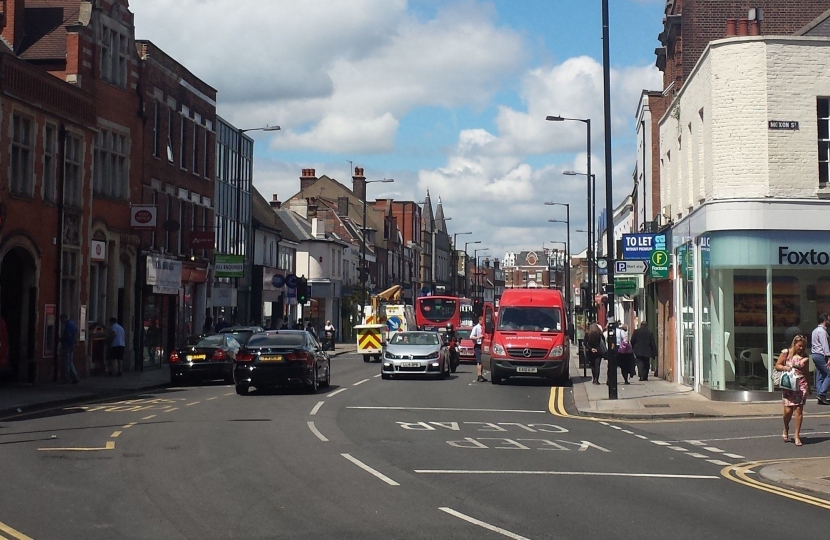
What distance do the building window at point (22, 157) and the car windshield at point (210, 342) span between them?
614 cm

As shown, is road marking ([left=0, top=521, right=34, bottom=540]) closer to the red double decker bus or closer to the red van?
the red van

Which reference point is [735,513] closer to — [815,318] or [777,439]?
[777,439]

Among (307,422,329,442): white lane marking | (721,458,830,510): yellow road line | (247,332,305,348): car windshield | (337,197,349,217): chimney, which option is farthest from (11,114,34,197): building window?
(337,197,349,217): chimney

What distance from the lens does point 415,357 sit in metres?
31.0

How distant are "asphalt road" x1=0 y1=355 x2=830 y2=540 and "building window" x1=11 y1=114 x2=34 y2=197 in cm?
876

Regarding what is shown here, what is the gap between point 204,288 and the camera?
44.2 meters

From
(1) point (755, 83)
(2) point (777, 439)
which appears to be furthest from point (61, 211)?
(2) point (777, 439)

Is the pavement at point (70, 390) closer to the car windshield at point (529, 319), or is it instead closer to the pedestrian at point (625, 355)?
the car windshield at point (529, 319)

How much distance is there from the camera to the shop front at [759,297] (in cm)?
2194

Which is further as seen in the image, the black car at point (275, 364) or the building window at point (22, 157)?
the building window at point (22, 157)

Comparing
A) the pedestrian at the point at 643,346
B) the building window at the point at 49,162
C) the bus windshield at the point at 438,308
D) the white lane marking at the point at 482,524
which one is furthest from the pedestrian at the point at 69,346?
the bus windshield at the point at 438,308

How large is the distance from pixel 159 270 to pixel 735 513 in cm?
2958

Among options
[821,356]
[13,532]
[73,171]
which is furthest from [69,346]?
[13,532]

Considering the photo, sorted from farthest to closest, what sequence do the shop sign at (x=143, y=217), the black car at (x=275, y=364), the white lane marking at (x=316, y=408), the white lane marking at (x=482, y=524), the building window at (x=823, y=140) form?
the shop sign at (x=143, y=217) < the black car at (x=275, y=364) < the building window at (x=823, y=140) < the white lane marking at (x=316, y=408) < the white lane marking at (x=482, y=524)
